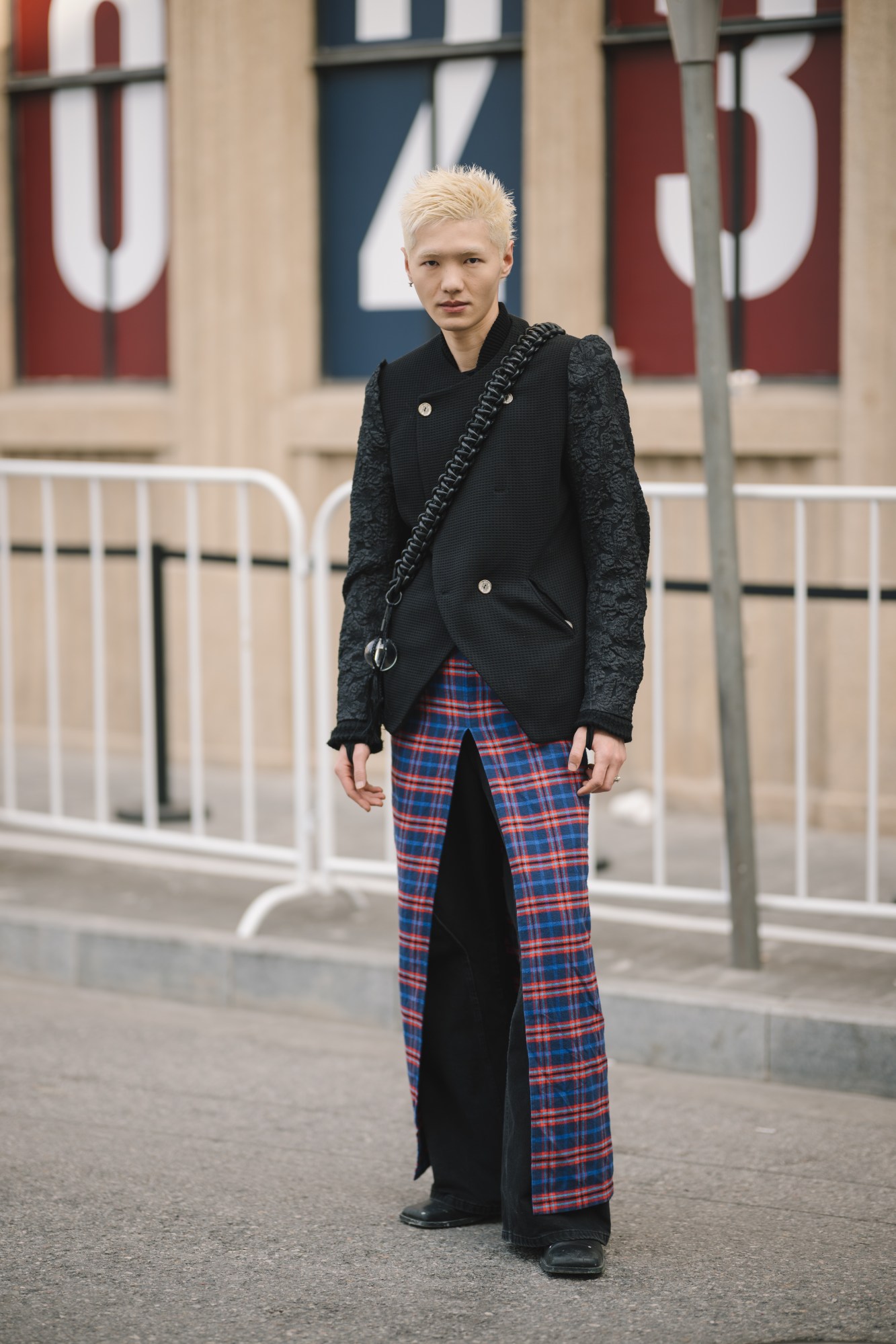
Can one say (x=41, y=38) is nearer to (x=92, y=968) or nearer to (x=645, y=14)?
(x=645, y=14)

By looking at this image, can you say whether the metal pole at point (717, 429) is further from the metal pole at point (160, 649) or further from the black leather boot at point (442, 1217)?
the metal pole at point (160, 649)

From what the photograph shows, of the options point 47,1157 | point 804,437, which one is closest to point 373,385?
point 47,1157

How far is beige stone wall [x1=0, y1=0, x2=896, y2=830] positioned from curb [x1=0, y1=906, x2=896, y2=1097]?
2299 millimetres

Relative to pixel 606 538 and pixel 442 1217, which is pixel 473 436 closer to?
pixel 606 538

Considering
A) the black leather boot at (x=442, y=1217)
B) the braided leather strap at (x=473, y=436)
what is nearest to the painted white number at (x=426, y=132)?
the braided leather strap at (x=473, y=436)

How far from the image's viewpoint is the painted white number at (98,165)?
914cm

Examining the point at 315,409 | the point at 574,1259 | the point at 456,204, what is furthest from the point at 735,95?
the point at 574,1259

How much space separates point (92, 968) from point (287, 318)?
12.1ft

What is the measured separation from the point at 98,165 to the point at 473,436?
250 inches

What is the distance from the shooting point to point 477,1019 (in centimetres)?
385

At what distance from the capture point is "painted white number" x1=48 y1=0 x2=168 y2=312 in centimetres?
914

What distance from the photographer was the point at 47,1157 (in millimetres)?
4426

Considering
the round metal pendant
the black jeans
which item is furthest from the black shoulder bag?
the black jeans

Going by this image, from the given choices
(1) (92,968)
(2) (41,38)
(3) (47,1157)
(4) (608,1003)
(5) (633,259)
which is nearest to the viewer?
(3) (47,1157)
